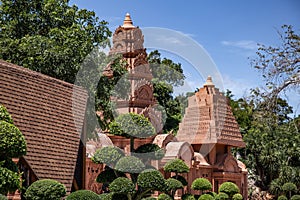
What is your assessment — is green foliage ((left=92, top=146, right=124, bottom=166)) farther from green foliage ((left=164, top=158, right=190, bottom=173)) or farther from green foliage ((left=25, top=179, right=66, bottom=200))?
green foliage ((left=164, top=158, right=190, bottom=173))

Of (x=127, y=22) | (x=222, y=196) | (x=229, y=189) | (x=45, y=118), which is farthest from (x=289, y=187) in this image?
(x=45, y=118)

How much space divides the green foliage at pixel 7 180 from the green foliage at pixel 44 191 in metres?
1.77

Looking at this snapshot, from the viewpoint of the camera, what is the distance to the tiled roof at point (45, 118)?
11031 millimetres

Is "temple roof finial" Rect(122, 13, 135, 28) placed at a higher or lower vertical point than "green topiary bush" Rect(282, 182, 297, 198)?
higher

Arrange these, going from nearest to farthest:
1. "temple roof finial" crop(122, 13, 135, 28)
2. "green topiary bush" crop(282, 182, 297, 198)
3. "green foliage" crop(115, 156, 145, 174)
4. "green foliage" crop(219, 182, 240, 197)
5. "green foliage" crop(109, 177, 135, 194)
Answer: "green foliage" crop(109, 177, 135, 194) → "green foliage" crop(115, 156, 145, 174) → "green foliage" crop(219, 182, 240, 197) → "temple roof finial" crop(122, 13, 135, 28) → "green topiary bush" crop(282, 182, 297, 198)

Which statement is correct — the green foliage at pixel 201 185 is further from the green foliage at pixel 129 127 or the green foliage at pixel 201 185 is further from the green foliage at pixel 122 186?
the green foliage at pixel 122 186

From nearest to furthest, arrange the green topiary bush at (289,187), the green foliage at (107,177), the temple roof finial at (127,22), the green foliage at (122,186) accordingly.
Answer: the green foliage at (122,186) → the green foliage at (107,177) → the temple roof finial at (127,22) → the green topiary bush at (289,187)

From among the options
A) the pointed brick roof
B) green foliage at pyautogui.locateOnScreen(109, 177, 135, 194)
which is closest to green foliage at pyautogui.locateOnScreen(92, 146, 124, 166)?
green foliage at pyautogui.locateOnScreen(109, 177, 135, 194)

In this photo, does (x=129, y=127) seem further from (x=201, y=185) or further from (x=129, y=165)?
(x=201, y=185)

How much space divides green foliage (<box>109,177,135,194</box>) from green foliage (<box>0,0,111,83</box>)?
737cm

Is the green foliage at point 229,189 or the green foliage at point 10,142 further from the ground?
the green foliage at point 10,142

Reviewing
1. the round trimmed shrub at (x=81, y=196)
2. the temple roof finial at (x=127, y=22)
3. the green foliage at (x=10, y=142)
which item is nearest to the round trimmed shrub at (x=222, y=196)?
the round trimmed shrub at (x=81, y=196)

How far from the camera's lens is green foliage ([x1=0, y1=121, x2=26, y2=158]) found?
304 inches

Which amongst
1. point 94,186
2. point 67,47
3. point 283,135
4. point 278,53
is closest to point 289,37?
point 278,53
